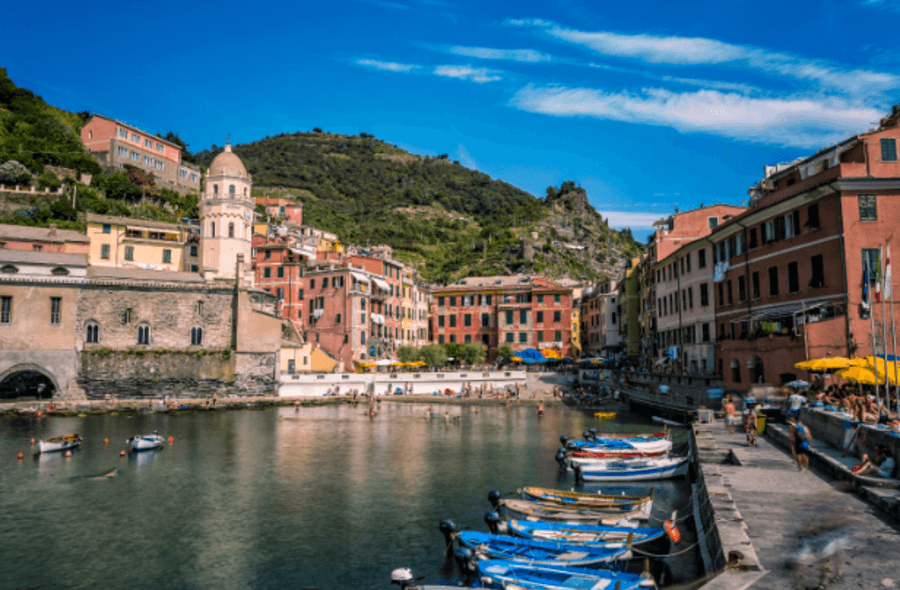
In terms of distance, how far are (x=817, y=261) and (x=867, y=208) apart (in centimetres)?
367

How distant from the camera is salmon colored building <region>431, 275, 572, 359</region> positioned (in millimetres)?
84062

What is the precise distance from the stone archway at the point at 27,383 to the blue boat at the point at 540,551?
58033 mm

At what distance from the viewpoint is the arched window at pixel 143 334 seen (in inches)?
2480

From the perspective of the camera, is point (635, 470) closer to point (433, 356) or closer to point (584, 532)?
point (584, 532)

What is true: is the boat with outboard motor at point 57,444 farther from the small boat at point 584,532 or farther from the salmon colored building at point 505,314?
the salmon colored building at point 505,314

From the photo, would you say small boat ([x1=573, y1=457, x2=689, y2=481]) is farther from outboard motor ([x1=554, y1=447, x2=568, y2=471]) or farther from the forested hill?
the forested hill

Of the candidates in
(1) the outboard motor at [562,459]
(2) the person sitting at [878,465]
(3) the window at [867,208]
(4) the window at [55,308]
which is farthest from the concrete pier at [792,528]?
(4) the window at [55,308]

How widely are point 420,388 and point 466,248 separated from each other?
257 ft

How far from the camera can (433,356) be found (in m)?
75.4

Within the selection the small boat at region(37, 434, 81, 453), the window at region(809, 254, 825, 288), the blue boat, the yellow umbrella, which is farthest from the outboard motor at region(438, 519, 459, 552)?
the small boat at region(37, 434, 81, 453)

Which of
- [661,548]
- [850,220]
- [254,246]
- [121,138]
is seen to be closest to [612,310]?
[254,246]

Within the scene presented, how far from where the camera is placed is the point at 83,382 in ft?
Result: 196

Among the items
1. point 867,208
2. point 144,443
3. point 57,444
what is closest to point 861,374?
point 867,208

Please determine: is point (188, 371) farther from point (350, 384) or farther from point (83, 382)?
point (350, 384)
